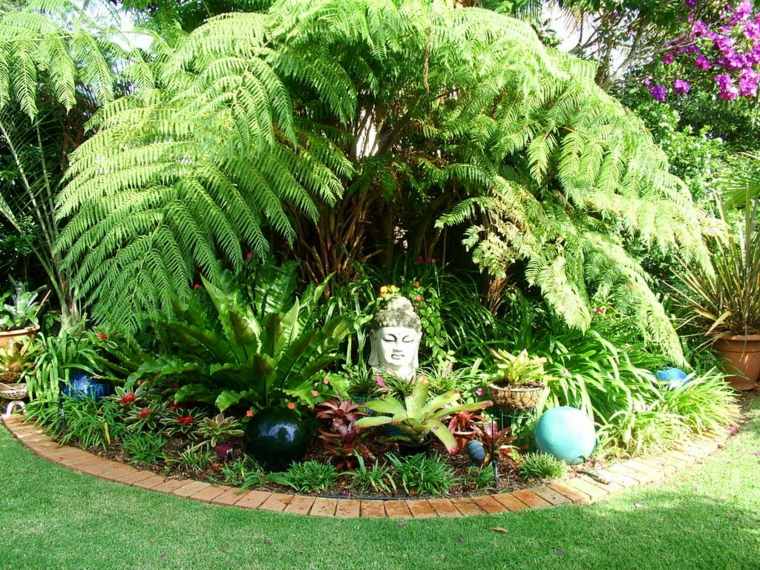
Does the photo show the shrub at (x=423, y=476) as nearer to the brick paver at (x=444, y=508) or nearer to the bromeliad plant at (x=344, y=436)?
the brick paver at (x=444, y=508)

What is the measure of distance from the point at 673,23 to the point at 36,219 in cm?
555

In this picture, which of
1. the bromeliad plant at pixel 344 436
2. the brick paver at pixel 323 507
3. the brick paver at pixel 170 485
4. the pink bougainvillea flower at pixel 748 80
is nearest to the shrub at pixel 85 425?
the brick paver at pixel 170 485

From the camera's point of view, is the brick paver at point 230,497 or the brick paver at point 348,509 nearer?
the brick paver at point 348,509

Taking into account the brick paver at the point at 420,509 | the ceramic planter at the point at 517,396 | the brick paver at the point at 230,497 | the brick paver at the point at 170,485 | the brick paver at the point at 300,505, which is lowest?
the brick paver at the point at 170,485

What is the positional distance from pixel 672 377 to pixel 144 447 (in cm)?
322

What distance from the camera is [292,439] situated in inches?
118

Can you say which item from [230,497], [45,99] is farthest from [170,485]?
[45,99]

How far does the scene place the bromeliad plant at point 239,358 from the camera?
10.9ft

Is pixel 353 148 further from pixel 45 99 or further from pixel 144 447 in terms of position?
pixel 45 99

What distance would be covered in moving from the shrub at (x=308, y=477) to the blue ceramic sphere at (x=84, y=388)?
60.6 inches

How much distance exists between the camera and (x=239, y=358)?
343 centimetres

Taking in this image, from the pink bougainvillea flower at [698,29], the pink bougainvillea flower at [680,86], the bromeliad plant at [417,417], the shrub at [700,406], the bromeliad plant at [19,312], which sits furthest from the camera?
the pink bougainvillea flower at [680,86]

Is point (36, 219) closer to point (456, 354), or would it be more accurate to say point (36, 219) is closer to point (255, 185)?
point (255, 185)

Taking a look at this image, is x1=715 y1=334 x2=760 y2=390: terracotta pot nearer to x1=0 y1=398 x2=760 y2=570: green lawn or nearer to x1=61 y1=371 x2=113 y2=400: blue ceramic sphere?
→ x1=0 y1=398 x2=760 y2=570: green lawn
